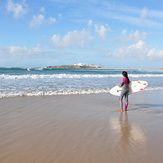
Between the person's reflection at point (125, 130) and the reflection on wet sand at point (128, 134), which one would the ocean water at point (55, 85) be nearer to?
the person's reflection at point (125, 130)

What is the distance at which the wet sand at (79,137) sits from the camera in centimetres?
303

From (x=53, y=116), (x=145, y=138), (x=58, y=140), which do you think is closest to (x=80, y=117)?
(x=53, y=116)

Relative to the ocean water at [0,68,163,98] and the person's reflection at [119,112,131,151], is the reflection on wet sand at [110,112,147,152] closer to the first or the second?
the person's reflection at [119,112,131,151]

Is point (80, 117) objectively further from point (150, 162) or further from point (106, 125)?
point (150, 162)

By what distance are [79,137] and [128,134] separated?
1.29 meters

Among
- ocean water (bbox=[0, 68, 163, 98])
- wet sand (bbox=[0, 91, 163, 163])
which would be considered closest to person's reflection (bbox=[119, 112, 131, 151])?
wet sand (bbox=[0, 91, 163, 163])

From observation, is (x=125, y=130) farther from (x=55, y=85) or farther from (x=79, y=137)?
(x=55, y=85)

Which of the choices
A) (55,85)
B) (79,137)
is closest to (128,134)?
(79,137)

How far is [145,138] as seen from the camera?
12.9 feet

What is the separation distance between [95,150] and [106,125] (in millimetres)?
1656

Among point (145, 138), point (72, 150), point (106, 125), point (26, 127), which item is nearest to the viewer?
point (72, 150)

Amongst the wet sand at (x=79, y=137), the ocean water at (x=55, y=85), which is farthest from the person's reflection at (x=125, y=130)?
the ocean water at (x=55, y=85)

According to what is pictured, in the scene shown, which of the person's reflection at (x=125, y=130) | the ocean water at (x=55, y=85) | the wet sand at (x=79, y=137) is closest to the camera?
the wet sand at (x=79, y=137)

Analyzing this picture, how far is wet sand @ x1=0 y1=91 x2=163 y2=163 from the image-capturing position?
3.03 meters
